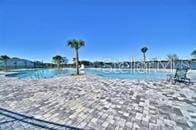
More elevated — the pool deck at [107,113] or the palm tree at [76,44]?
the palm tree at [76,44]

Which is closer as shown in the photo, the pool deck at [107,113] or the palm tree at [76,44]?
the pool deck at [107,113]

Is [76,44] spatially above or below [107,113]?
above

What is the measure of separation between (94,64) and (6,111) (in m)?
28.6

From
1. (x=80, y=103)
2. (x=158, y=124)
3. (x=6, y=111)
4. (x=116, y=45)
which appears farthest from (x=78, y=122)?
(x=116, y=45)

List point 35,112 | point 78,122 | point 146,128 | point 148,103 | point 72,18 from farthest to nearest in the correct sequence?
point 72,18 < point 148,103 < point 35,112 < point 78,122 < point 146,128

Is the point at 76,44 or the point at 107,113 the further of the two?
the point at 76,44

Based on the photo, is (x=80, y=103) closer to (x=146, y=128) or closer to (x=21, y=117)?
(x=21, y=117)

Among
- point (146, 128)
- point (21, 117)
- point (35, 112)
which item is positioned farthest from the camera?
point (35, 112)

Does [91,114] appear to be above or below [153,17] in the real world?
below

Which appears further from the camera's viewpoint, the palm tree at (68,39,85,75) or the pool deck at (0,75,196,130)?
the palm tree at (68,39,85,75)

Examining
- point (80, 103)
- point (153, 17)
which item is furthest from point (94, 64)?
point (80, 103)

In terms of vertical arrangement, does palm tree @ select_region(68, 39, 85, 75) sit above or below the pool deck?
above

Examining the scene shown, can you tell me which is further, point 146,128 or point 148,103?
point 148,103

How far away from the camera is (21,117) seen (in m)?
3.26
